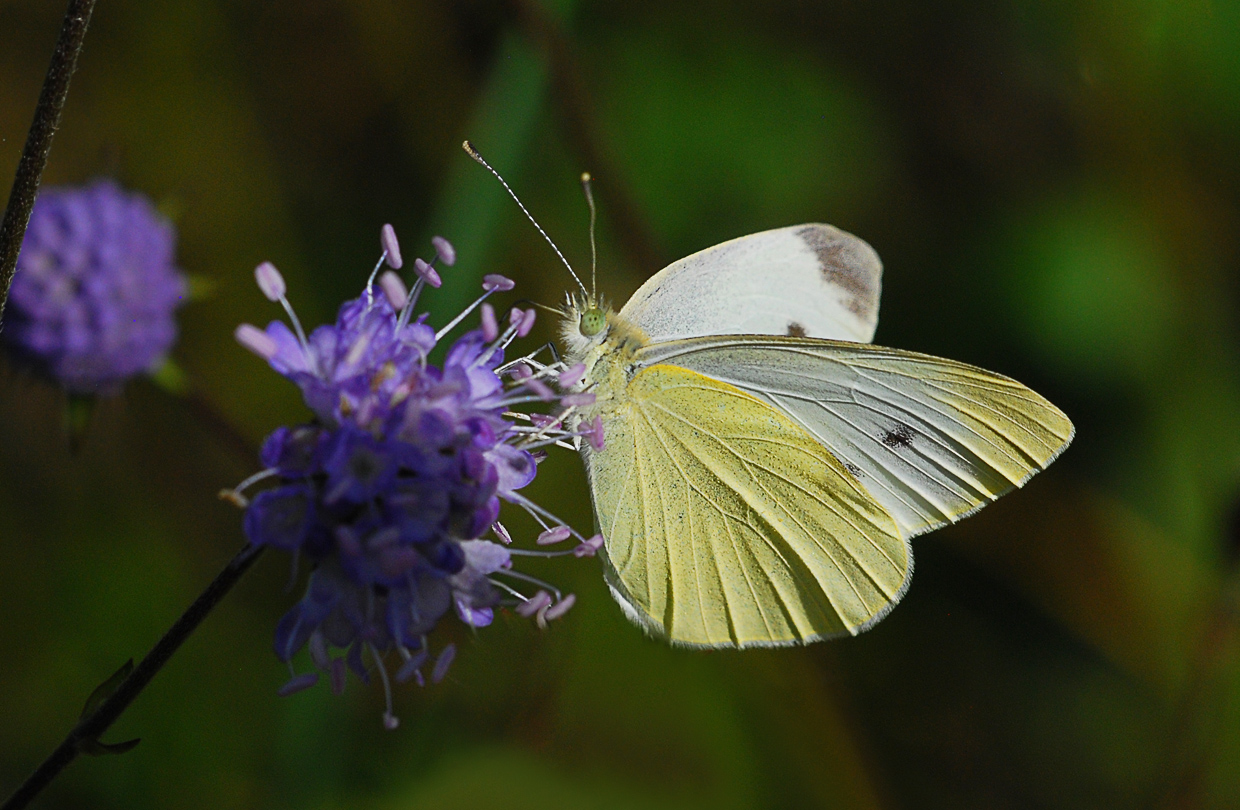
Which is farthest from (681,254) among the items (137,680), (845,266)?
(137,680)

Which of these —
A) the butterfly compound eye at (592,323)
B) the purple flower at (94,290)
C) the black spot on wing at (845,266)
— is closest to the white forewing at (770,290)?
the black spot on wing at (845,266)

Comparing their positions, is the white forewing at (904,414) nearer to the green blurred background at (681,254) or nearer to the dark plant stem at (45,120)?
the green blurred background at (681,254)

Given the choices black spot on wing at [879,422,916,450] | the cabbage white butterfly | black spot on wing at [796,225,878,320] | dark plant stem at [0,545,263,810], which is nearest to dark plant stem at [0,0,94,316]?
dark plant stem at [0,545,263,810]

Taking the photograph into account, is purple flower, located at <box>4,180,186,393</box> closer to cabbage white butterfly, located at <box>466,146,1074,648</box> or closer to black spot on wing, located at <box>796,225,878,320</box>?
cabbage white butterfly, located at <box>466,146,1074,648</box>

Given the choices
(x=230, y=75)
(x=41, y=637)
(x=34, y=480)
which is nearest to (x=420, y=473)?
(x=41, y=637)

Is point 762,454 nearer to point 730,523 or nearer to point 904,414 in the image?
point 730,523
